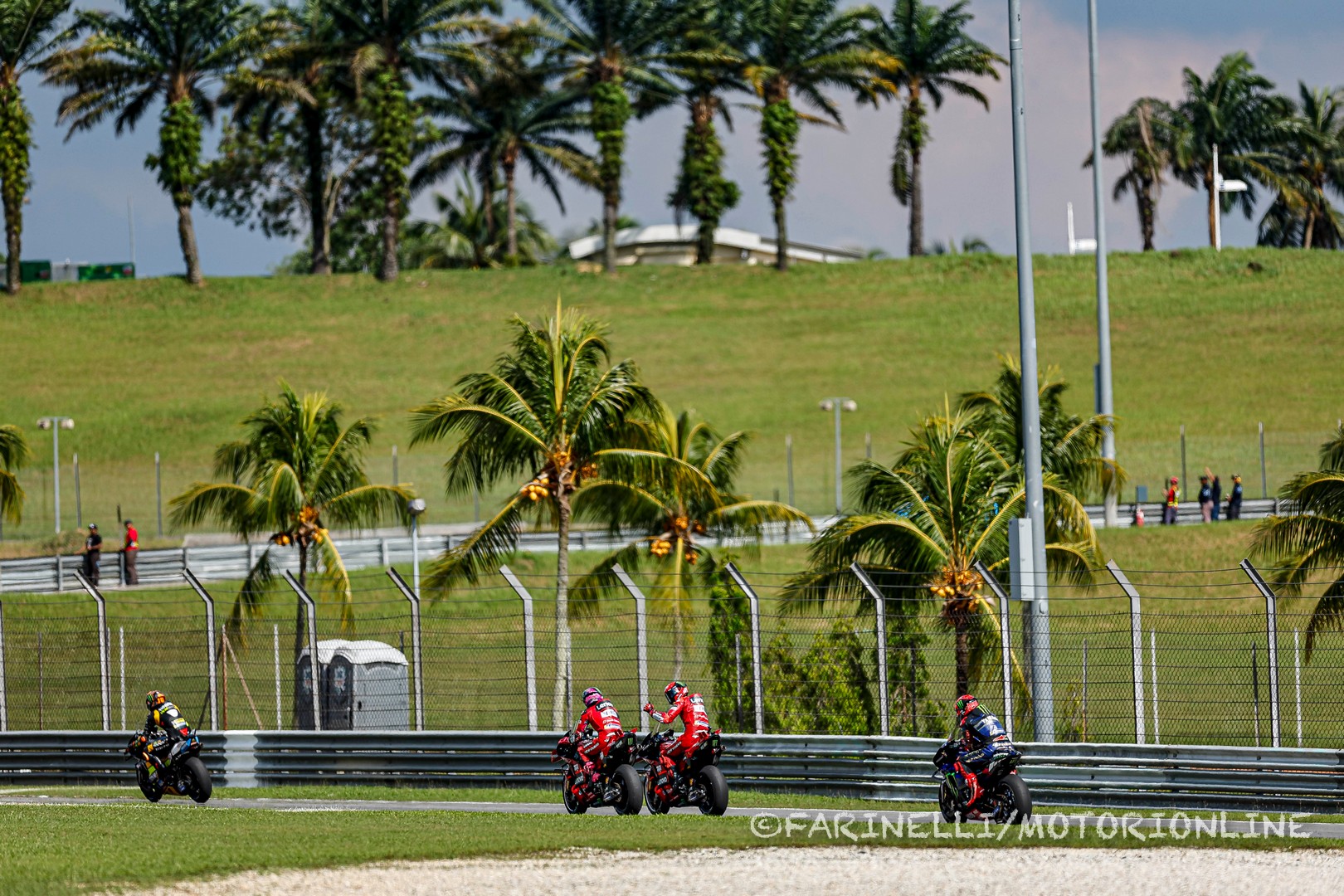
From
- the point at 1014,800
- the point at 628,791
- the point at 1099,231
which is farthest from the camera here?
the point at 1099,231

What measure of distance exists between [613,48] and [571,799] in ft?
187

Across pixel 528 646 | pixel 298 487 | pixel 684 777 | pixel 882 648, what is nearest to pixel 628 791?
pixel 684 777

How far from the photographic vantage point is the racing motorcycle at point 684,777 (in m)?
14.0

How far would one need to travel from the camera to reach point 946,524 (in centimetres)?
2106

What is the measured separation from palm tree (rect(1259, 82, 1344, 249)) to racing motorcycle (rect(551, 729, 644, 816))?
72029 millimetres

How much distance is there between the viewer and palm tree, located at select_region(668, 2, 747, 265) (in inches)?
2721

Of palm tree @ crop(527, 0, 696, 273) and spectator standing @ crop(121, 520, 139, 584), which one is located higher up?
palm tree @ crop(527, 0, 696, 273)

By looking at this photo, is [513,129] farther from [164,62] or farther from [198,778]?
[198,778]

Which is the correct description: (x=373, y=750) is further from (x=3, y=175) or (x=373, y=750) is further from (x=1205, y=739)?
(x=3, y=175)

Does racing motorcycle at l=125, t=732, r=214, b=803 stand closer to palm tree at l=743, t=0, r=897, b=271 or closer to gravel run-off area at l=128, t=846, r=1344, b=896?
gravel run-off area at l=128, t=846, r=1344, b=896

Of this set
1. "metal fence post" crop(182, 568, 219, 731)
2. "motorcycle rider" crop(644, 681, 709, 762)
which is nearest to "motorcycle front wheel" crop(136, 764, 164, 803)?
"metal fence post" crop(182, 568, 219, 731)

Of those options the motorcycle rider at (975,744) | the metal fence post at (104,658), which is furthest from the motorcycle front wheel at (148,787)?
the motorcycle rider at (975,744)

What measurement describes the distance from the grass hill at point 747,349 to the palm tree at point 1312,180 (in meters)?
8.23

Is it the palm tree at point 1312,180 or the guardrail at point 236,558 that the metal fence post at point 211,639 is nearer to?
the guardrail at point 236,558
